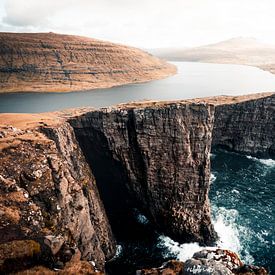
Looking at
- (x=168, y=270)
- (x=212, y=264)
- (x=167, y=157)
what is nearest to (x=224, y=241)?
(x=167, y=157)

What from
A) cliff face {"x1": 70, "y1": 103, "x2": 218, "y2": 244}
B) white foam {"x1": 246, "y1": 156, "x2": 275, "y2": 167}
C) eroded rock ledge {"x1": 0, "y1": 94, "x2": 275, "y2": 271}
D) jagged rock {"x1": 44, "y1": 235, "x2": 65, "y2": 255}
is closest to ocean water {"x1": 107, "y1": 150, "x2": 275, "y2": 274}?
eroded rock ledge {"x1": 0, "y1": 94, "x2": 275, "y2": 271}

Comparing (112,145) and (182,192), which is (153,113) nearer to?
(112,145)

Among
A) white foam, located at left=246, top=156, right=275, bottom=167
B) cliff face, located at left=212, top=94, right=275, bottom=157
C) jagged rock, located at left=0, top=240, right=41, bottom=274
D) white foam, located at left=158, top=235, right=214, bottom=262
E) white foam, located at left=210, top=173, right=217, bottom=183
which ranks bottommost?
white foam, located at left=158, top=235, right=214, bottom=262

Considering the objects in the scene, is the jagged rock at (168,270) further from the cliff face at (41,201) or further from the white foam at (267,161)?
the white foam at (267,161)

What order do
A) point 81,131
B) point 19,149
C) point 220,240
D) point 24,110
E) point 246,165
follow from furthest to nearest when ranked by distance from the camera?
point 24,110 < point 246,165 < point 81,131 < point 220,240 < point 19,149

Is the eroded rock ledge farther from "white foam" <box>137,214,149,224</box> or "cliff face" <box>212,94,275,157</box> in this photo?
"cliff face" <box>212,94,275,157</box>

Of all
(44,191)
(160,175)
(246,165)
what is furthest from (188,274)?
(246,165)

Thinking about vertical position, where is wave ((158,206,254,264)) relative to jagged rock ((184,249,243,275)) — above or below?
below
